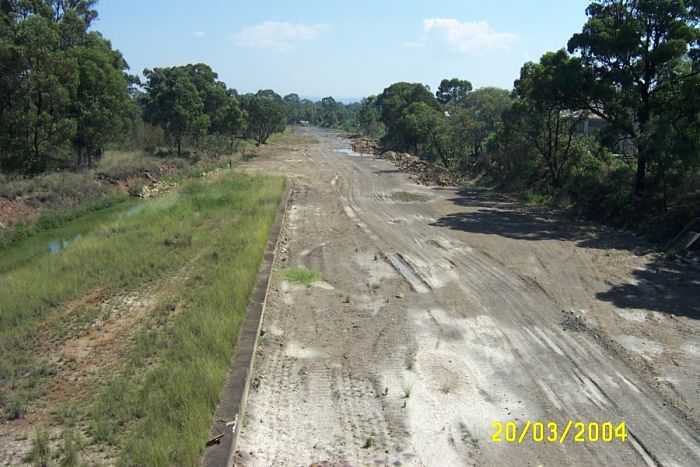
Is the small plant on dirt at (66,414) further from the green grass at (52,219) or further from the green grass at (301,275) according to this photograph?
the green grass at (52,219)

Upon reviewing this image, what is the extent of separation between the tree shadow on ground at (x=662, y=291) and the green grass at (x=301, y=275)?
5.56m

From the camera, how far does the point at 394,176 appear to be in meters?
33.2

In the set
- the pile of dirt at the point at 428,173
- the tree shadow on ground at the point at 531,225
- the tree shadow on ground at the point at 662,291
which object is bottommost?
the tree shadow on ground at the point at 662,291

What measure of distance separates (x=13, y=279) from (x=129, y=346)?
554 cm

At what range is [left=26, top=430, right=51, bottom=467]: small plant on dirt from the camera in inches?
212

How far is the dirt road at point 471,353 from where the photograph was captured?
18.2 feet

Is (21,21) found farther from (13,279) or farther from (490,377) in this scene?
(490,377)

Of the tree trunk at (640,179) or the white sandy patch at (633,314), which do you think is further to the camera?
the tree trunk at (640,179)

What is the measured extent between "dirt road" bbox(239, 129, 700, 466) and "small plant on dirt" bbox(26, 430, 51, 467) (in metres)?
1.96

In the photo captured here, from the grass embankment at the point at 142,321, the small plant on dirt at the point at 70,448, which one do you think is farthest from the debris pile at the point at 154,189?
the small plant on dirt at the point at 70,448

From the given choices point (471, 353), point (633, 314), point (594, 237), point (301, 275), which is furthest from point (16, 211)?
point (633, 314)

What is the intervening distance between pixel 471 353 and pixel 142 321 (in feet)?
18.5
